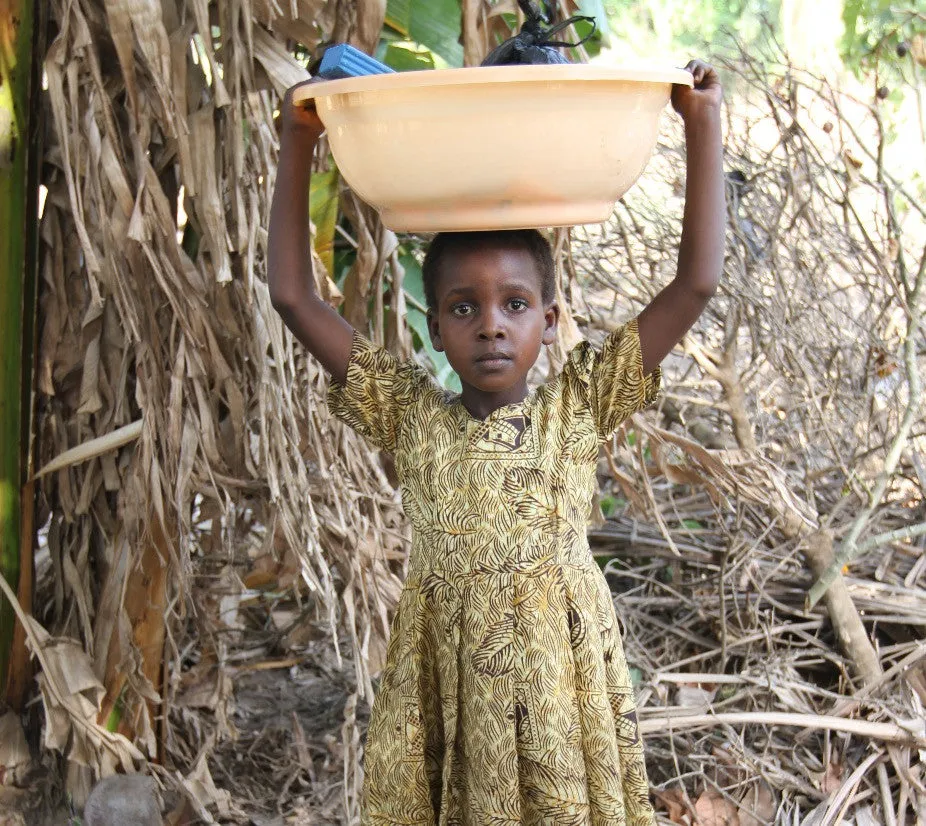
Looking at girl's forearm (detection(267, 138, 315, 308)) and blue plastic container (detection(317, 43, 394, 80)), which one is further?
girl's forearm (detection(267, 138, 315, 308))

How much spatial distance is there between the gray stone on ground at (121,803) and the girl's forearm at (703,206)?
5.04ft

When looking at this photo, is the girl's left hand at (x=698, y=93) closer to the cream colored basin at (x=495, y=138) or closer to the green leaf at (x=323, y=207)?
the cream colored basin at (x=495, y=138)

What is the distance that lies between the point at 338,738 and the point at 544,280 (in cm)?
166

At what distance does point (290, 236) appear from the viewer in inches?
63.6

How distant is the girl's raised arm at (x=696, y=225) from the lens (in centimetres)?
147

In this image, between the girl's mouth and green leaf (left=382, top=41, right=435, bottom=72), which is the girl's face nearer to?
the girl's mouth

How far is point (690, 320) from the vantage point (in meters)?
1.58

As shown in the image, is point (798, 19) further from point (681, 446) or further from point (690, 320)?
point (690, 320)

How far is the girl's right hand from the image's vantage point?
5.03 feet

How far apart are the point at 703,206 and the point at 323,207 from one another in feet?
3.51

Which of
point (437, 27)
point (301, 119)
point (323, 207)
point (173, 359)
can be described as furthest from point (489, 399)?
point (437, 27)

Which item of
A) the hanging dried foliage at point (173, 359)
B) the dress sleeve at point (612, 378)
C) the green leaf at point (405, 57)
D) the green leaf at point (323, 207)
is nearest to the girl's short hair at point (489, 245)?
the dress sleeve at point (612, 378)

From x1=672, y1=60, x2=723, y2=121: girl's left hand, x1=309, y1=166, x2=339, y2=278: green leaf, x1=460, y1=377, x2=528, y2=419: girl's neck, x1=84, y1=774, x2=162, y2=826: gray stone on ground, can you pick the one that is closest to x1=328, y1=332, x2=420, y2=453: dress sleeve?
x1=460, y1=377, x2=528, y2=419: girl's neck

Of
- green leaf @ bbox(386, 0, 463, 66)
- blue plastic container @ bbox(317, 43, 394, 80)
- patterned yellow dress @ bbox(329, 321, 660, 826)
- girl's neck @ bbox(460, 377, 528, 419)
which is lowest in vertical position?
patterned yellow dress @ bbox(329, 321, 660, 826)
